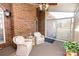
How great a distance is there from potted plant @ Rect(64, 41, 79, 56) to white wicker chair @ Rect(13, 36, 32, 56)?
0.55m

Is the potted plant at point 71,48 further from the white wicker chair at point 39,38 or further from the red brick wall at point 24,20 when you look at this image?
the red brick wall at point 24,20

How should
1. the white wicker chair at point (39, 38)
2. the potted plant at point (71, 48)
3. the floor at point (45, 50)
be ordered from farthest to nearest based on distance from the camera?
the white wicker chair at point (39, 38) < the floor at point (45, 50) < the potted plant at point (71, 48)

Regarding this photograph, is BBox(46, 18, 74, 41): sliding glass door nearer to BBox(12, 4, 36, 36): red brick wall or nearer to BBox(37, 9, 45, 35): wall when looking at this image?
BBox(37, 9, 45, 35): wall

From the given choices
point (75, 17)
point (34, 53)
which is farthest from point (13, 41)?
point (75, 17)

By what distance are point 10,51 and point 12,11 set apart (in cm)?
59

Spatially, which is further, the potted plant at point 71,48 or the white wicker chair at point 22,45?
the white wicker chair at point 22,45

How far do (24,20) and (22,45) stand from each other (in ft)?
1.25

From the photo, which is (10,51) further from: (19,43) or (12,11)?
(12,11)

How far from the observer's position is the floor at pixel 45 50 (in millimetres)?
1633

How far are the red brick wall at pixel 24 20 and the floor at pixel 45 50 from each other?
26 cm

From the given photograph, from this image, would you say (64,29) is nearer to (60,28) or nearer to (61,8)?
(60,28)

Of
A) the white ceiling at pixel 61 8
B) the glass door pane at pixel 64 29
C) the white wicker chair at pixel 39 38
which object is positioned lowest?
the white wicker chair at pixel 39 38

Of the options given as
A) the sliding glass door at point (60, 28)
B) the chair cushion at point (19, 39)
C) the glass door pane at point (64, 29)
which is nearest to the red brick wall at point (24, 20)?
the chair cushion at point (19, 39)

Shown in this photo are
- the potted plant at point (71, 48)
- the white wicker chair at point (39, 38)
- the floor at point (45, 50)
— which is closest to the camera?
the potted plant at point (71, 48)
